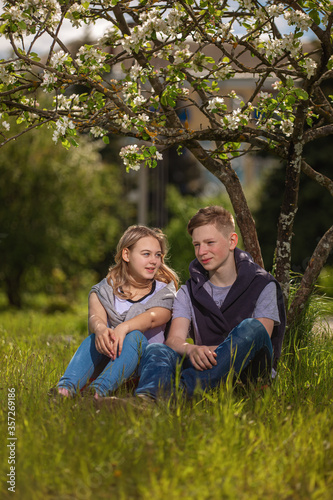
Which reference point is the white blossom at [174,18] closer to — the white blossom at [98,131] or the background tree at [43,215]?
the white blossom at [98,131]

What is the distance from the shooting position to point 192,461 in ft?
7.67

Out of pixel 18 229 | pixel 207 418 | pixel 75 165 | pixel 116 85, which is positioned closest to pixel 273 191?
pixel 75 165

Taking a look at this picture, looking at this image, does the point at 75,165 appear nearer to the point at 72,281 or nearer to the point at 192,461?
the point at 72,281

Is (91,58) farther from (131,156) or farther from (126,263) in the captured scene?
(126,263)

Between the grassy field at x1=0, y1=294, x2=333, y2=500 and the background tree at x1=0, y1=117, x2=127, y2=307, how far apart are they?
8.60m

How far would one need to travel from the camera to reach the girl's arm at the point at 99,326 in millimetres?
3459

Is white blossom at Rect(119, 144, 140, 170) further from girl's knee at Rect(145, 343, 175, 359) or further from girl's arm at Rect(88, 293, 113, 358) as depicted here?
girl's knee at Rect(145, 343, 175, 359)

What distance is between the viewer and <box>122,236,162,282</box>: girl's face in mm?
3855

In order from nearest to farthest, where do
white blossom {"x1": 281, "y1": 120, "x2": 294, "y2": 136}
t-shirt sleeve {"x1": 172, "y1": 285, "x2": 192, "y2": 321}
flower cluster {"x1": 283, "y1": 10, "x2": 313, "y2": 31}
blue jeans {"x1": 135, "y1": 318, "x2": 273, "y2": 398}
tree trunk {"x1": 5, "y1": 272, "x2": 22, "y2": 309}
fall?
blue jeans {"x1": 135, "y1": 318, "x2": 273, "y2": 398}
flower cluster {"x1": 283, "y1": 10, "x2": 313, "y2": 31}
t-shirt sleeve {"x1": 172, "y1": 285, "x2": 192, "y2": 321}
white blossom {"x1": 281, "y1": 120, "x2": 294, "y2": 136}
tree trunk {"x1": 5, "y1": 272, "x2": 22, "y2": 309}

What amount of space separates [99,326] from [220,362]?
78 cm

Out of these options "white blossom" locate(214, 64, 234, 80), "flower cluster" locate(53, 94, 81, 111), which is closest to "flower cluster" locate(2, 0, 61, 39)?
"flower cluster" locate(53, 94, 81, 111)

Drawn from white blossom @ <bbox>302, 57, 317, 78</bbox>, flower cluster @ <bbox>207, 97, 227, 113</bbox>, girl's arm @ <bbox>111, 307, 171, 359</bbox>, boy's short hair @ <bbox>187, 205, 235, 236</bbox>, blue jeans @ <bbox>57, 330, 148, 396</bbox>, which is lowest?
blue jeans @ <bbox>57, 330, 148, 396</bbox>

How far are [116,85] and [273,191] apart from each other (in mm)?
8373

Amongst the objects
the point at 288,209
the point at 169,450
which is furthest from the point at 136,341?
the point at 288,209
